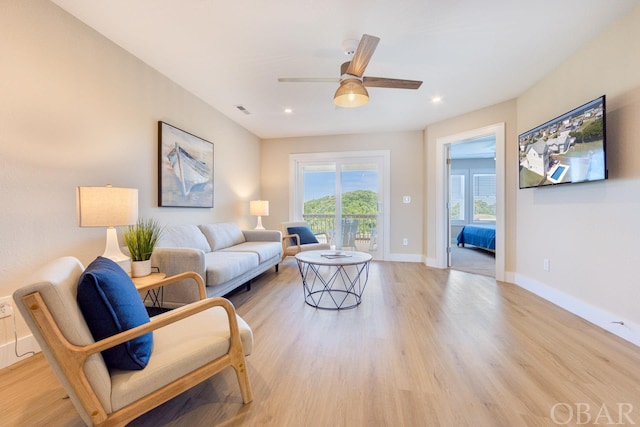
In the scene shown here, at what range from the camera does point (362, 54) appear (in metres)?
1.90

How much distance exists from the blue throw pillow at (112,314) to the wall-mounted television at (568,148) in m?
3.29

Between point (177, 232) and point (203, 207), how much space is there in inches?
31.0

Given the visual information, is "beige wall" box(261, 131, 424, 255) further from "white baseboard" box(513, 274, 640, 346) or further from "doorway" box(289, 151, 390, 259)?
"white baseboard" box(513, 274, 640, 346)

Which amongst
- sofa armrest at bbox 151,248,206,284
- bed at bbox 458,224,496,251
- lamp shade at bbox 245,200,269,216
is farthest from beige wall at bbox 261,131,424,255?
sofa armrest at bbox 151,248,206,284

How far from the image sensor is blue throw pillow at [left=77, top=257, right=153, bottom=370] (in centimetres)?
100

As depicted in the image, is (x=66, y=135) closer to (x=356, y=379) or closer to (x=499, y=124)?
(x=356, y=379)

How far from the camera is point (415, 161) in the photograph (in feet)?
15.9

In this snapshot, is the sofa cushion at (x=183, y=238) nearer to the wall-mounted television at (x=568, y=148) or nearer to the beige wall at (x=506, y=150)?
the beige wall at (x=506, y=150)

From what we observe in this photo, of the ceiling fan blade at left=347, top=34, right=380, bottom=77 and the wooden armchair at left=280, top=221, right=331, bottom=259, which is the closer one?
the ceiling fan blade at left=347, top=34, right=380, bottom=77

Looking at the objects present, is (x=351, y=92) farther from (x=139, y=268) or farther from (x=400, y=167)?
(x=400, y=167)

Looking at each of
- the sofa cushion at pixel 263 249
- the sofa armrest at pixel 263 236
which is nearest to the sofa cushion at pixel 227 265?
the sofa cushion at pixel 263 249

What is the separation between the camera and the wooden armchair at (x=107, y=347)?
90cm

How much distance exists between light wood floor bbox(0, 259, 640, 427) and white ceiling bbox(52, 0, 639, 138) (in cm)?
243

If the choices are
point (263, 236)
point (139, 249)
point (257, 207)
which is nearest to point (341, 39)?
point (139, 249)
